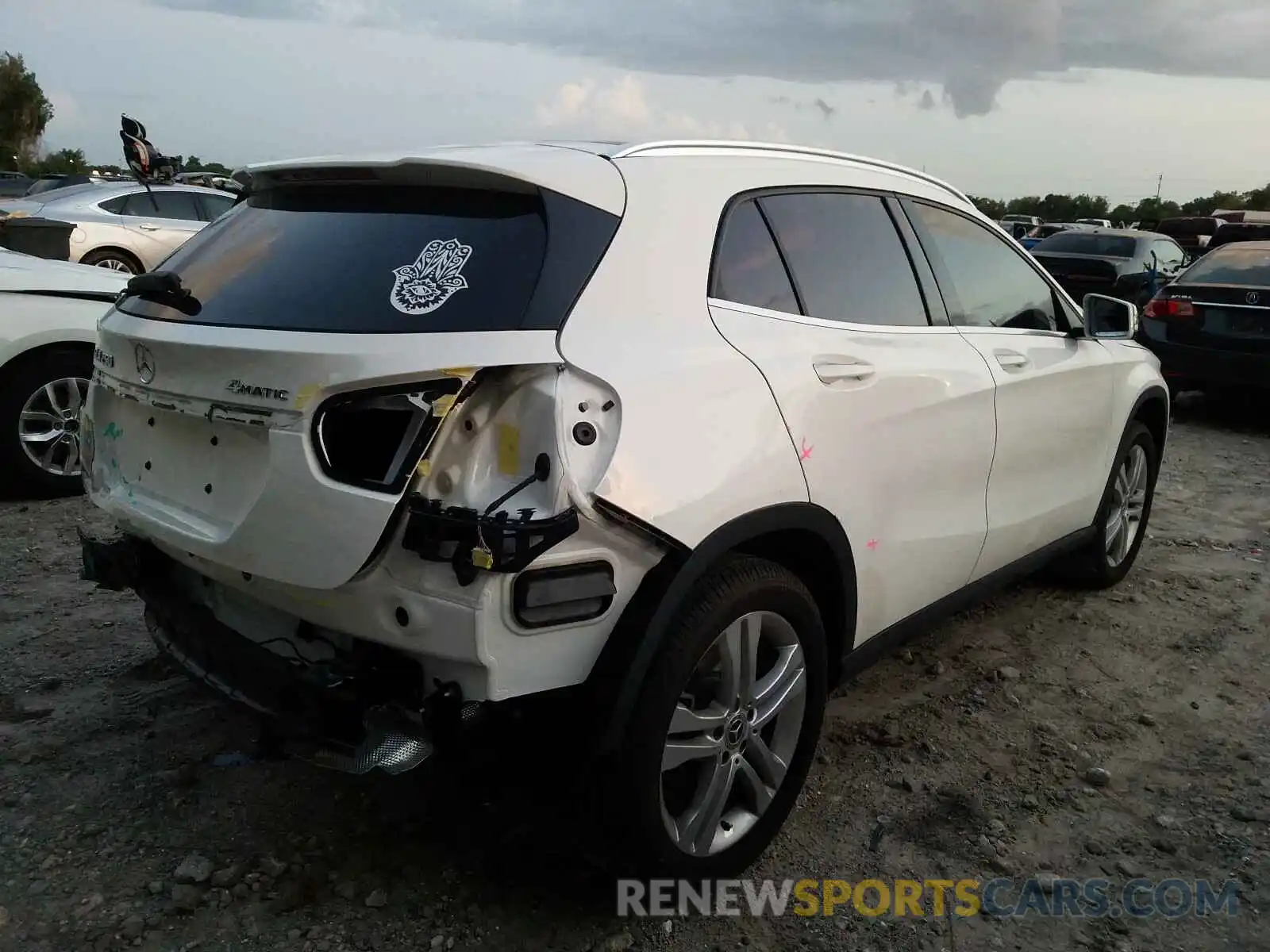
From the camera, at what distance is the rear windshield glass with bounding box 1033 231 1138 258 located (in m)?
14.3

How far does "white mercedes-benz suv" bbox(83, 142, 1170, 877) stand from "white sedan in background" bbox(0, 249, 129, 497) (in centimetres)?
303

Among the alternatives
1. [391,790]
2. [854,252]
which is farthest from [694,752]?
[854,252]

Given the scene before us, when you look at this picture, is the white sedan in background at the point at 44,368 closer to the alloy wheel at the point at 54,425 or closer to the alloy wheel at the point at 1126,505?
the alloy wheel at the point at 54,425

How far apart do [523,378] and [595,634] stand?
557 mm

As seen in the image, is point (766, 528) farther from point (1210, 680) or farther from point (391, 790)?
point (1210, 680)

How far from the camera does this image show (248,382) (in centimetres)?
222

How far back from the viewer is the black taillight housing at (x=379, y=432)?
2.04m

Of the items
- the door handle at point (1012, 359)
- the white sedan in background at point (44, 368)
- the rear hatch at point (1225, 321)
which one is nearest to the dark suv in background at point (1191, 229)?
the rear hatch at point (1225, 321)

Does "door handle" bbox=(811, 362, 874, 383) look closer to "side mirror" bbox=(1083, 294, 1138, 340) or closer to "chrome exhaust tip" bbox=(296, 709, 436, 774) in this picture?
"chrome exhaust tip" bbox=(296, 709, 436, 774)

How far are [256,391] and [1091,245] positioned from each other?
1481cm

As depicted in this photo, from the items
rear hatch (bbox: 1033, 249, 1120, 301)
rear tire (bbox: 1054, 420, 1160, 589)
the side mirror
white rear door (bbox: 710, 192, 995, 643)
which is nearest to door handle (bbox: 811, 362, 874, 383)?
white rear door (bbox: 710, 192, 995, 643)

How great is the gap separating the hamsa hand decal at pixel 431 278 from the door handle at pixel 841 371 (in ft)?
3.22

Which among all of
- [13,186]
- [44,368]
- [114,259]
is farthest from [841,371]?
[13,186]

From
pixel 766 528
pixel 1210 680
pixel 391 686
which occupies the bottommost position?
pixel 1210 680
